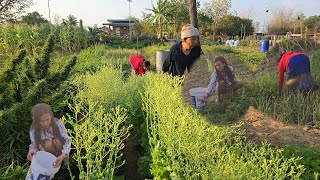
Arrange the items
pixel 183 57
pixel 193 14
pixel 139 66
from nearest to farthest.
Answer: pixel 183 57, pixel 139 66, pixel 193 14

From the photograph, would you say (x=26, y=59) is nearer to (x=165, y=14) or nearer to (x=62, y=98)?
(x=62, y=98)

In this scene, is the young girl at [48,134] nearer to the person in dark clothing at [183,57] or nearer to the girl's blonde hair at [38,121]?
the girl's blonde hair at [38,121]

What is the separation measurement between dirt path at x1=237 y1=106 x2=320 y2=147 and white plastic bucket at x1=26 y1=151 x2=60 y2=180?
1851 millimetres

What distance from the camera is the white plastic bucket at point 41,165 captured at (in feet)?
6.59

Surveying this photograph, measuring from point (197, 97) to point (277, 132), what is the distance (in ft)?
3.01

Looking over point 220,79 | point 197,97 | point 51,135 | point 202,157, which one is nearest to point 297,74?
point 220,79

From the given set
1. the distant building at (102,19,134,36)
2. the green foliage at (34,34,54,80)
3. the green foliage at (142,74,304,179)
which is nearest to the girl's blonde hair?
the green foliage at (142,74,304,179)

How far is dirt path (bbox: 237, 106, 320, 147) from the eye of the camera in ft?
10.8

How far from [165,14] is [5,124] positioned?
4090cm

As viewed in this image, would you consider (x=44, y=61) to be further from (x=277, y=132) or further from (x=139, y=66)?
(x=139, y=66)

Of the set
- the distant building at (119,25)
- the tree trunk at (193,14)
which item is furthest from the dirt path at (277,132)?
the distant building at (119,25)

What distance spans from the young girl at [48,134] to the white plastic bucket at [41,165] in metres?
0.03

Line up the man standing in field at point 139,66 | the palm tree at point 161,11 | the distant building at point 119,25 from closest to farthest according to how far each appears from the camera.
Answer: the man standing in field at point 139,66, the palm tree at point 161,11, the distant building at point 119,25

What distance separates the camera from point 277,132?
353 cm
